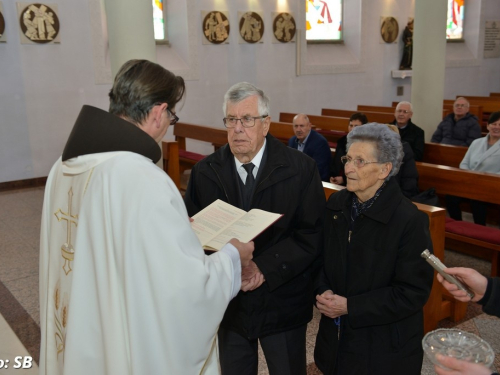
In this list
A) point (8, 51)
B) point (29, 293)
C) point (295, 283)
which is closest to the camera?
point (295, 283)

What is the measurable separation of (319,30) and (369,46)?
4.70 ft

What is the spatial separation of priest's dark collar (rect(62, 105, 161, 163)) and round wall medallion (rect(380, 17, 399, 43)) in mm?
13019

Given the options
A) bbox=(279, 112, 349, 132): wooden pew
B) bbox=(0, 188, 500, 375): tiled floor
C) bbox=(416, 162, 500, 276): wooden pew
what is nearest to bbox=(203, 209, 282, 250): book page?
bbox=(0, 188, 500, 375): tiled floor

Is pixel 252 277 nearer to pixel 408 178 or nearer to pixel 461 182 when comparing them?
pixel 408 178

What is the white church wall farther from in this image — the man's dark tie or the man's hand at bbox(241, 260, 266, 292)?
the man's hand at bbox(241, 260, 266, 292)

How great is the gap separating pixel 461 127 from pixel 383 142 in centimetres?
651

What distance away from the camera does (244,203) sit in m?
2.43

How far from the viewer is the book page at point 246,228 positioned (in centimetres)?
203

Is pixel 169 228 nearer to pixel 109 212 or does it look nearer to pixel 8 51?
pixel 109 212

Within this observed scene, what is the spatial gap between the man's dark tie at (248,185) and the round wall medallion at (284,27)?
9958mm

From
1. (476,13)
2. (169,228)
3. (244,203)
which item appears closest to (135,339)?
(169,228)

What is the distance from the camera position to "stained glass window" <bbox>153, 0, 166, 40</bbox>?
35.1 feet

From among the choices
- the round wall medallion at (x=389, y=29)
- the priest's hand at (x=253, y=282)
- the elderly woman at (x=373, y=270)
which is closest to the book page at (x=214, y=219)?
the priest's hand at (x=253, y=282)

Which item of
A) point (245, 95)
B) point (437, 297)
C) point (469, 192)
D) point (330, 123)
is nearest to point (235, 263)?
point (245, 95)
